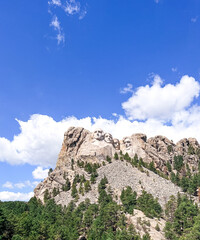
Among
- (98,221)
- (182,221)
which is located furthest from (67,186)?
(182,221)

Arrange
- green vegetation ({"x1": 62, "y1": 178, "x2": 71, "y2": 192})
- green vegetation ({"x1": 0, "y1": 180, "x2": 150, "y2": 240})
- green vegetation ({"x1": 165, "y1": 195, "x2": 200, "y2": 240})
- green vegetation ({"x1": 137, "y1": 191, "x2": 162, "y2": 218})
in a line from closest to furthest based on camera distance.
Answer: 1. green vegetation ({"x1": 0, "y1": 180, "x2": 150, "y2": 240})
2. green vegetation ({"x1": 165, "y1": 195, "x2": 200, "y2": 240})
3. green vegetation ({"x1": 137, "y1": 191, "x2": 162, "y2": 218})
4. green vegetation ({"x1": 62, "y1": 178, "x2": 71, "y2": 192})

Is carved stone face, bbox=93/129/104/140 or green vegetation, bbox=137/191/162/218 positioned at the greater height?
carved stone face, bbox=93/129/104/140

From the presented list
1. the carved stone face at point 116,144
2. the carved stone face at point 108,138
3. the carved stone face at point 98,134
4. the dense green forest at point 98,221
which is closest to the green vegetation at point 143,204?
the dense green forest at point 98,221

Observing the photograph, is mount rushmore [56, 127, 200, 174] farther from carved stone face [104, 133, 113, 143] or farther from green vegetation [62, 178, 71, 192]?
green vegetation [62, 178, 71, 192]

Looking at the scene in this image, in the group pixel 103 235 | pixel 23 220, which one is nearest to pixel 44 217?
pixel 23 220

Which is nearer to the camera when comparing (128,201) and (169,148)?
(128,201)

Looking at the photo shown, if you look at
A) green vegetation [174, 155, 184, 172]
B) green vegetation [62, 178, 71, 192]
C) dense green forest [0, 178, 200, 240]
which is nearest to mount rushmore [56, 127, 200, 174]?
green vegetation [174, 155, 184, 172]

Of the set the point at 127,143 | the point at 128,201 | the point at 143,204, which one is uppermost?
the point at 127,143

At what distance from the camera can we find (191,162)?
109375mm

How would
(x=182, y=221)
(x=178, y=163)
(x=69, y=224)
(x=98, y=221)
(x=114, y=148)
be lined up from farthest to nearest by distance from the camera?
(x=114, y=148), (x=178, y=163), (x=182, y=221), (x=69, y=224), (x=98, y=221)

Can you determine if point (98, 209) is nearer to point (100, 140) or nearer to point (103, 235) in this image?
point (103, 235)

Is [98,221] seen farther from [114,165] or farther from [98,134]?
[98,134]

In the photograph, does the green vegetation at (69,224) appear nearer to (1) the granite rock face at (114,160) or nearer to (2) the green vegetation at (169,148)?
(1) the granite rock face at (114,160)

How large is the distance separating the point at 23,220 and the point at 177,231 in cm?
3195
